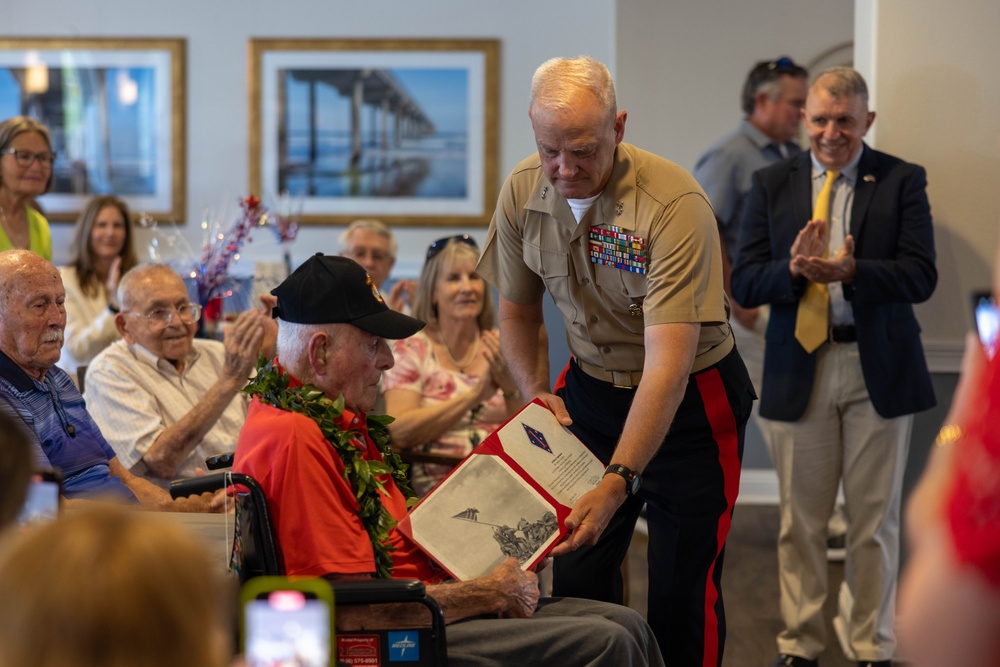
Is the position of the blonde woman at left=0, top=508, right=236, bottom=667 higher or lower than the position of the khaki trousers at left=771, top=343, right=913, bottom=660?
higher

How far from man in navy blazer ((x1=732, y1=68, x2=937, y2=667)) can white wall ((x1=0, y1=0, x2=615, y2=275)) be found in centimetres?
345

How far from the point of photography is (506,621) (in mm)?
2166

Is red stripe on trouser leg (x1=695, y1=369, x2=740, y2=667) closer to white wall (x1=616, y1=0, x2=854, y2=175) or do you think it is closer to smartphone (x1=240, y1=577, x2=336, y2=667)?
smartphone (x1=240, y1=577, x2=336, y2=667)

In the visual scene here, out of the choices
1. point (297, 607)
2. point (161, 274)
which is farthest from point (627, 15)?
point (297, 607)

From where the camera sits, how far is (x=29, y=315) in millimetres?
2652

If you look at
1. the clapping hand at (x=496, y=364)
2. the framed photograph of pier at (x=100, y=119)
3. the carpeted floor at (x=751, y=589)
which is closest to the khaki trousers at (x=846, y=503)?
the carpeted floor at (x=751, y=589)

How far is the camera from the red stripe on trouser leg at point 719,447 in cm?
254

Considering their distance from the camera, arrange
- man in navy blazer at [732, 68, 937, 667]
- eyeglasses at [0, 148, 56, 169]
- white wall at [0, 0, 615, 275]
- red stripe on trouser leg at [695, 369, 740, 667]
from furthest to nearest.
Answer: white wall at [0, 0, 615, 275] → eyeglasses at [0, 148, 56, 169] → man in navy blazer at [732, 68, 937, 667] → red stripe on trouser leg at [695, 369, 740, 667]

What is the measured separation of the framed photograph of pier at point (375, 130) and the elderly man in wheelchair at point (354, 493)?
4.62 meters

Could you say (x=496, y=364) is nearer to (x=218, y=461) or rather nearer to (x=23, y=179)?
(x=218, y=461)

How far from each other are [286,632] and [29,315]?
1716mm

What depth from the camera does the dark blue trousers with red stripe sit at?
2547mm

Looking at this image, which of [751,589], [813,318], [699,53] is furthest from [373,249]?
[699,53]

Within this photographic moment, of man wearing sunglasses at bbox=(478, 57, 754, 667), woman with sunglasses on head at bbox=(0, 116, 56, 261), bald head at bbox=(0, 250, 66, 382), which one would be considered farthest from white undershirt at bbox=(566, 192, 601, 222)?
woman with sunglasses on head at bbox=(0, 116, 56, 261)
